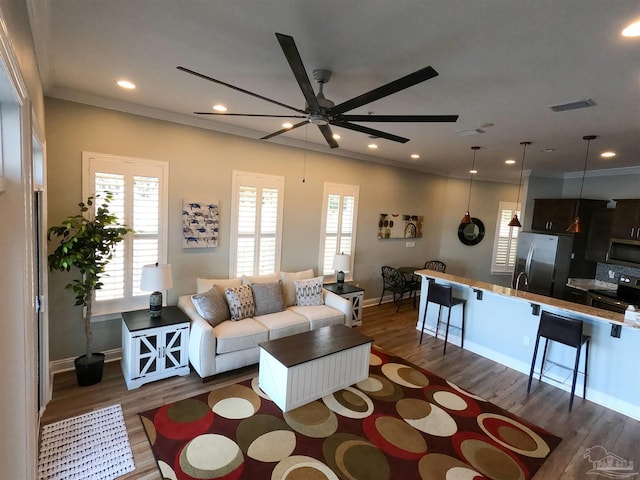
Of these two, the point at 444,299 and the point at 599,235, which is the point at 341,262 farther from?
the point at 599,235

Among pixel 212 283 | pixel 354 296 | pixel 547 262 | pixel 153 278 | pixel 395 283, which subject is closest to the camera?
pixel 153 278

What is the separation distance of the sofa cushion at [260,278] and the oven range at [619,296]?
5108mm

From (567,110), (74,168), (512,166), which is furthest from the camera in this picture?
(512,166)

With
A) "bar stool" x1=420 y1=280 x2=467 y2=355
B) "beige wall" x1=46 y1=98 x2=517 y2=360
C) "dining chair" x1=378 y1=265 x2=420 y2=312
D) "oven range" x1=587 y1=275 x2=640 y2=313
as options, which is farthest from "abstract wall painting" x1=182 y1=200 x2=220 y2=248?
"oven range" x1=587 y1=275 x2=640 y2=313

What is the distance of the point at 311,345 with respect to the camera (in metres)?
Result: 3.29

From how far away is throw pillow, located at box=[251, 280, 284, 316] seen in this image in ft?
13.8

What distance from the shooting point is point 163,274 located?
Answer: 348 cm

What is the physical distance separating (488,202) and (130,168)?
7.79 metres

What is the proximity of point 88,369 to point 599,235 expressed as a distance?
8.11 meters

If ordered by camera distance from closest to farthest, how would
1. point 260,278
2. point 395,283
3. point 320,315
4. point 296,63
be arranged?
1. point 296,63
2. point 320,315
3. point 260,278
4. point 395,283

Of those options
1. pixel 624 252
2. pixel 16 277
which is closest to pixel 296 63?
pixel 16 277

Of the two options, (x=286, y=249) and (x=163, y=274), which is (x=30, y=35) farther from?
(x=286, y=249)

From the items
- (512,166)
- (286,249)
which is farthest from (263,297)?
(512,166)

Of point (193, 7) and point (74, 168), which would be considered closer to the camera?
point (193, 7)
